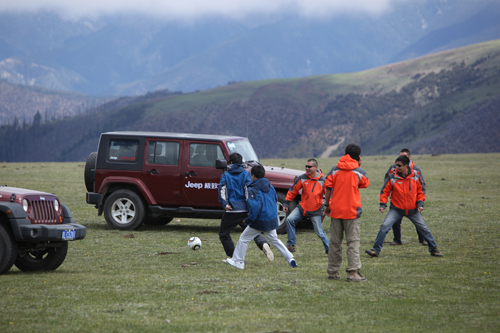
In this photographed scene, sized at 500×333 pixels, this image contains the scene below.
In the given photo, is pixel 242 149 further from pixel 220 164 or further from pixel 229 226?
pixel 229 226

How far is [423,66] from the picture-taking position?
630ft

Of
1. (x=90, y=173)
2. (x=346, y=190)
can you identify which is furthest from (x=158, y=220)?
(x=346, y=190)

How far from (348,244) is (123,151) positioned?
7.68 meters

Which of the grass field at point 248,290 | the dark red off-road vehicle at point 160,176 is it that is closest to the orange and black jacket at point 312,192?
the grass field at point 248,290

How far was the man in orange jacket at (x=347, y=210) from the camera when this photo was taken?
9.80 metres

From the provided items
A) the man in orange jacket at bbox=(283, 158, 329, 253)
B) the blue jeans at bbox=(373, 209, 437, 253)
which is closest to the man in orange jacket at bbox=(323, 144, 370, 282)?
the blue jeans at bbox=(373, 209, 437, 253)

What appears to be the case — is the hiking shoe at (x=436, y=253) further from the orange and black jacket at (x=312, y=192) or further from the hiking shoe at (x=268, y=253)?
the hiking shoe at (x=268, y=253)

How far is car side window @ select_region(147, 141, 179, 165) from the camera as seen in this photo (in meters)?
15.9

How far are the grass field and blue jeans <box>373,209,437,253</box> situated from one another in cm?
26

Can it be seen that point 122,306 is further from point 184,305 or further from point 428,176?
point 428,176

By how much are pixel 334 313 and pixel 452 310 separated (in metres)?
1.40

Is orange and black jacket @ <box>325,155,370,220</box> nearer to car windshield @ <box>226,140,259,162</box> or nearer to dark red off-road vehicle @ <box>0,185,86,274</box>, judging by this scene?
dark red off-road vehicle @ <box>0,185,86,274</box>

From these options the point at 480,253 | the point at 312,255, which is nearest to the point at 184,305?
the point at 312,255

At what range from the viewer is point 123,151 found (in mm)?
16094
